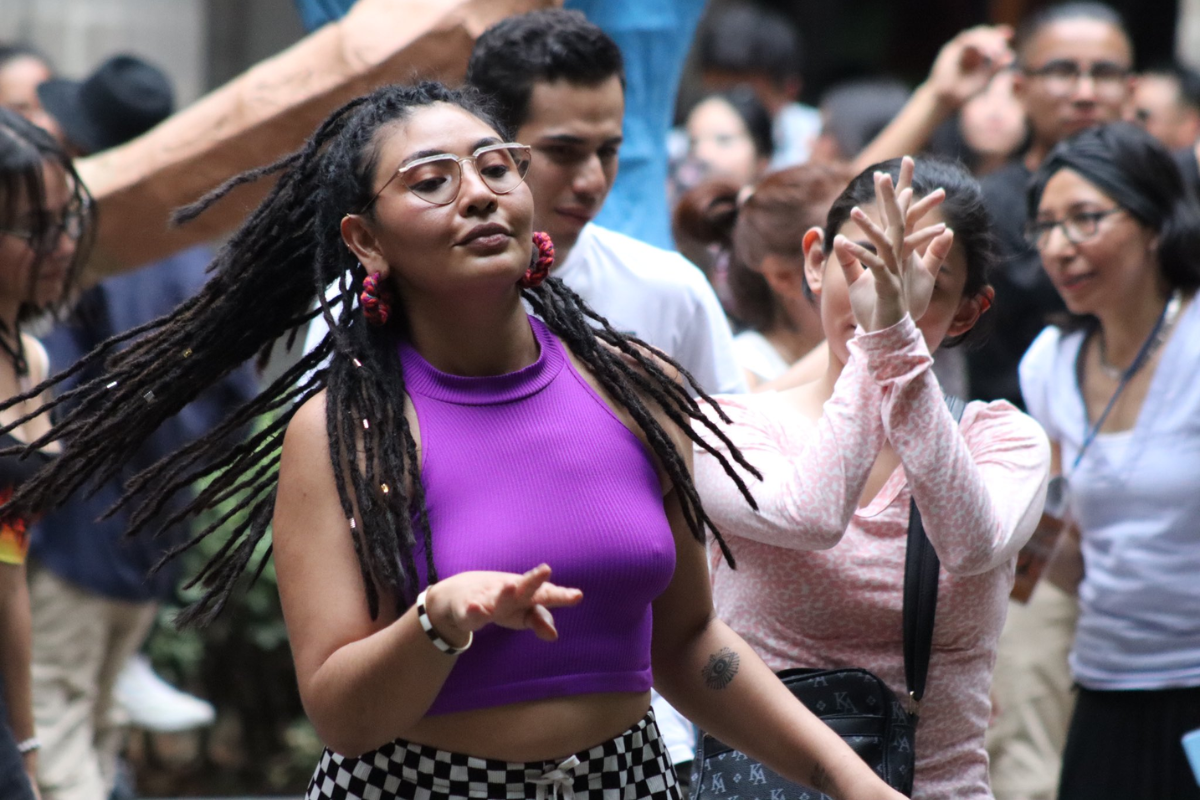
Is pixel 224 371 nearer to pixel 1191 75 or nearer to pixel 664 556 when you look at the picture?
pixel 664 556

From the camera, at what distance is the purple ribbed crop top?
235 cm

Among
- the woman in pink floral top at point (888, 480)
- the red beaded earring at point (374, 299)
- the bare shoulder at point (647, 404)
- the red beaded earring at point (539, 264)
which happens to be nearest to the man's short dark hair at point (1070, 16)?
the woman in pink floral top at point (888, 480)

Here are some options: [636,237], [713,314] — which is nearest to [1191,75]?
[636,237]

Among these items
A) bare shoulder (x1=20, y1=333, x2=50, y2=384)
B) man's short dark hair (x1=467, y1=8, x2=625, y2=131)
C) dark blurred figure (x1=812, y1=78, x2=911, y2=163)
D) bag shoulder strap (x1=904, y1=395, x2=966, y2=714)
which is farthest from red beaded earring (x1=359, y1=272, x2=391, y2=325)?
dark blurred figure (x1=812, y1=78, x2=911, y2=163)

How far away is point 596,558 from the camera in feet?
7.82

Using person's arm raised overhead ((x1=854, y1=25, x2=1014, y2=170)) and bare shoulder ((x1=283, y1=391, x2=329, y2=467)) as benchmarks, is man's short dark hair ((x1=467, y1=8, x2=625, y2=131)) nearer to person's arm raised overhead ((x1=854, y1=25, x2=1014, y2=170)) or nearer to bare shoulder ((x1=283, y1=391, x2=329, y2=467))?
bare shoulder ((x1=283, y1=391, x2=329, y2=467))

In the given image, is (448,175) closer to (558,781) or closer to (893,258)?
(893,258)

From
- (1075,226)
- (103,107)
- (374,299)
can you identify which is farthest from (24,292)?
(1075,226)

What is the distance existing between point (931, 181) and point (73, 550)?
2818 millimetres

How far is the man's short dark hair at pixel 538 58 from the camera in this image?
3.74m

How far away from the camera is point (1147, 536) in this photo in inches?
166

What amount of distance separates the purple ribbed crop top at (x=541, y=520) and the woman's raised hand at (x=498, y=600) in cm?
21

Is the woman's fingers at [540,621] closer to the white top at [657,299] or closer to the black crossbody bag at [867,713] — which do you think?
the black crossbody bag at [867,713]

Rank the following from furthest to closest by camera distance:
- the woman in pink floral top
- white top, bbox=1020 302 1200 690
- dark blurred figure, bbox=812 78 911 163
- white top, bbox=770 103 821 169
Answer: white top, bbox=770 103 821 169 < dark blurred figure, bbox=812 78 911 163 < white top, bbox=1020 302 1200 690 < the woman in pink floral top
